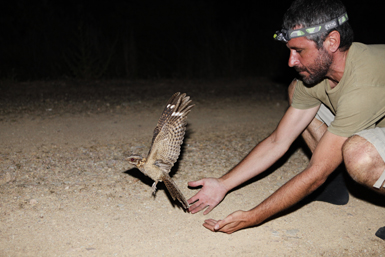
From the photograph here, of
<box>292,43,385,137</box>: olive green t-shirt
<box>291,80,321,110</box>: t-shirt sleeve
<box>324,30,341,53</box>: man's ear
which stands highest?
<box>324,30,341,53</box>: man's ear

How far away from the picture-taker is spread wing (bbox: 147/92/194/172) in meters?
3.16

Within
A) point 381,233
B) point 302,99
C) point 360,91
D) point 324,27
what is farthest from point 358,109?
point 381,233

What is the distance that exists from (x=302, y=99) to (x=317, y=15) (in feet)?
3.13

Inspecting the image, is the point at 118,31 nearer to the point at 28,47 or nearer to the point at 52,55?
the point at 52,55

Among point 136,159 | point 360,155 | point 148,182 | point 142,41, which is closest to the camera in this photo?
point 360,155

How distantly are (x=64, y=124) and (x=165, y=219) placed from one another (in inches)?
132

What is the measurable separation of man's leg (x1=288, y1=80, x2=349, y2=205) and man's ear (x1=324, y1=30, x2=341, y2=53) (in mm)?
936

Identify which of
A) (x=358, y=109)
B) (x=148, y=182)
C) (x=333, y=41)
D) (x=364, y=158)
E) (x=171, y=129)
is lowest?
(x=148, y=182)

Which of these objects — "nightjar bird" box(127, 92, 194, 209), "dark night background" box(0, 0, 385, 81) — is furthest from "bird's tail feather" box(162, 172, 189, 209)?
"dark night background" box(0, 0, 385, 81)

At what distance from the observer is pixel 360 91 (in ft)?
8.11

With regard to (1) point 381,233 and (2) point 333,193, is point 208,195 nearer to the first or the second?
(2) point 333,193

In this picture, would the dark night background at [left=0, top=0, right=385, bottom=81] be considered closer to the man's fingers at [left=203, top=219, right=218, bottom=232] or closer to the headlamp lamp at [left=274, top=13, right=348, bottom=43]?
the man's fingers at [left=203, top=219, right=218, bottom=232]

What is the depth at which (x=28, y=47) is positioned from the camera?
43.2 ft

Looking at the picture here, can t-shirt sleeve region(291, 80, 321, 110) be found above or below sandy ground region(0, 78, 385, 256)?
above
